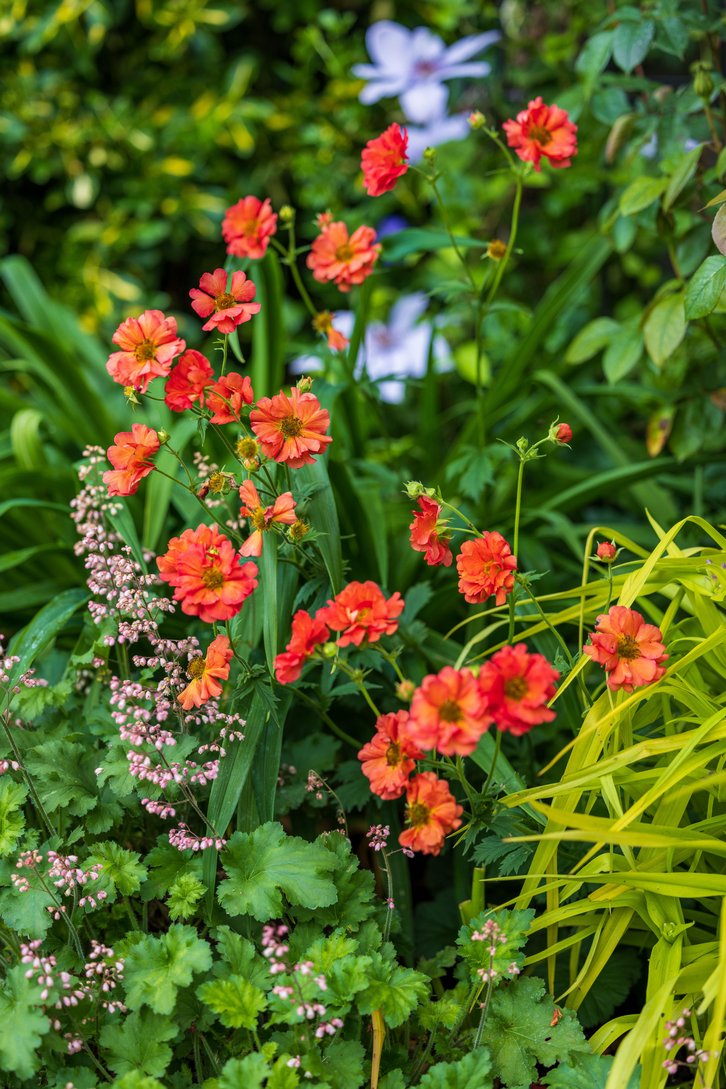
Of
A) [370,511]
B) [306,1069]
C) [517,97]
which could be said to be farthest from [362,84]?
[306,1069]

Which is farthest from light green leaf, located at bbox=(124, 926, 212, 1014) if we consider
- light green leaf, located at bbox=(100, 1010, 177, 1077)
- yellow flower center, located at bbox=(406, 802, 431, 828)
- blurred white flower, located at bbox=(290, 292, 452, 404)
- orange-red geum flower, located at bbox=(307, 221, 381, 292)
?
blurred white flower, located at bbox=(290, 292, 452, 404)

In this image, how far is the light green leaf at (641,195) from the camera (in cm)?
171

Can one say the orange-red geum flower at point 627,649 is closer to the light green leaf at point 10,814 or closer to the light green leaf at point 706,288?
the light green leaf at point 706,288

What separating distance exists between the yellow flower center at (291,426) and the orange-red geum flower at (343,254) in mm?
373

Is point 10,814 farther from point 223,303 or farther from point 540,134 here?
point 540,134

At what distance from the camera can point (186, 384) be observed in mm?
1272

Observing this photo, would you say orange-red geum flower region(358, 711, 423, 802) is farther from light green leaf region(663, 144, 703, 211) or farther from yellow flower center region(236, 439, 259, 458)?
light green leaf region(663, 144, 703, 211)

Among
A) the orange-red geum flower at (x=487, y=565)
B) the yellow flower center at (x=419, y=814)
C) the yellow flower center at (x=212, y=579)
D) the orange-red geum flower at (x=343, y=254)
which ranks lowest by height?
the yellow flower center at (x=419, y=814)

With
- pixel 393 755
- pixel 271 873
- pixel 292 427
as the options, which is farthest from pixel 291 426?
pixel 271 873

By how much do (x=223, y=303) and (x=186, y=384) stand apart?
12 centimetres

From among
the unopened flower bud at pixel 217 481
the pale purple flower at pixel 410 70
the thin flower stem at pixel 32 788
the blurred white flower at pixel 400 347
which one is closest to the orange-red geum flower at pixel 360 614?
the unopened flower bud at pixel 217 481

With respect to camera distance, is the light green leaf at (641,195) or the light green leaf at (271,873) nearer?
the light green leaf at (271,873)

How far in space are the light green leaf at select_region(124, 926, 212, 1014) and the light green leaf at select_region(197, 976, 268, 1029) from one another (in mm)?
26

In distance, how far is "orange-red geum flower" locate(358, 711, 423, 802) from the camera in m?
1.10
